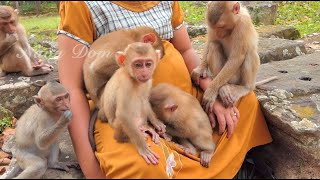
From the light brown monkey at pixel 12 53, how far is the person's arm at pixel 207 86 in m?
2.26

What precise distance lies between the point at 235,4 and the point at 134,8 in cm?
80

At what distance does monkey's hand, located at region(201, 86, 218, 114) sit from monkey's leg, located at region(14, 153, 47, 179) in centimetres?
130

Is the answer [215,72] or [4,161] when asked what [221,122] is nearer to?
[215,72]

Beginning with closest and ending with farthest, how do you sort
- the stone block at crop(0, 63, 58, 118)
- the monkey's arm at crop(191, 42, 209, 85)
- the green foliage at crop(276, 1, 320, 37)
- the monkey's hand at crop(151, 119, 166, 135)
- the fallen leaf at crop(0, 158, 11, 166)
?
the monkey's hand at crop(151, 119, 166, 135) → the monkey's arm at crop(191, 42, 209, 85) → the fallen leaf at crop(0, 158, 11, 166) → the stone block at crop(0, 63, 58, 118) → the green foliage at crop(276, 1, 320, 37)

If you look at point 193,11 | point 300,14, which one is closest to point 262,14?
point 300,14

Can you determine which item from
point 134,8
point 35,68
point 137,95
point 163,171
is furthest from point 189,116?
point 35,68

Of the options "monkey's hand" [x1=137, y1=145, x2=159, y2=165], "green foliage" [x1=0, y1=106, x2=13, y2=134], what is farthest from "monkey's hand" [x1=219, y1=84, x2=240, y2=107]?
"green foliage" [x1=0, y1=106, x2=13, y2=134]

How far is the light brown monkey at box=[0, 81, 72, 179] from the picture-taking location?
9.98ft

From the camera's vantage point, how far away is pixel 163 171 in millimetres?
2674

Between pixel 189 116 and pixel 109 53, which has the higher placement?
pixel 109 53

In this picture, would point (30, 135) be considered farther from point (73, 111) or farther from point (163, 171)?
point (163, 171)

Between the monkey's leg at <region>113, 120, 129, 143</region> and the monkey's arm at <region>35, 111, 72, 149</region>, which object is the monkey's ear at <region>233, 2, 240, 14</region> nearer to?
the monkey's leg at <region>113, 120, 129, 143</region>

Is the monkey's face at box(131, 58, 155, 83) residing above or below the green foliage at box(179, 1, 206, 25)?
above

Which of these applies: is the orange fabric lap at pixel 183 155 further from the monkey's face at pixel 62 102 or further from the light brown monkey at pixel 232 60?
the monkey's face at pixel 62 102
